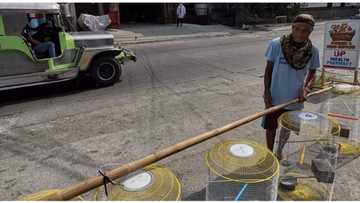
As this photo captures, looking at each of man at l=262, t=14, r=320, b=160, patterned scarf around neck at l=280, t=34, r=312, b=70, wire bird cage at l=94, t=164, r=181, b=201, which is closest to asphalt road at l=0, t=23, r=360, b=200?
man at l=262, t=14, r=320, b=160

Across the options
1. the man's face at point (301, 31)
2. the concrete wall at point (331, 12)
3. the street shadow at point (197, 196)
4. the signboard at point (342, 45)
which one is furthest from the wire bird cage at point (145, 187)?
the concrete wall at point (331, 12)

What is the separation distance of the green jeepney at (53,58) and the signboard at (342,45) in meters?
5.09

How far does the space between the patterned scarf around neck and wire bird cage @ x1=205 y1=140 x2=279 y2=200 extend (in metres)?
1.25

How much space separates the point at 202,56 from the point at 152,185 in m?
10.3

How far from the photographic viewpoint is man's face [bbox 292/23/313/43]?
2988 millimetres

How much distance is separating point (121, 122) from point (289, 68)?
122 inches

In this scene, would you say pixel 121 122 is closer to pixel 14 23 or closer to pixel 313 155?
pixel 313 155

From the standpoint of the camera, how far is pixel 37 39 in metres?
7.04

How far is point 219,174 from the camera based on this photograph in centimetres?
226

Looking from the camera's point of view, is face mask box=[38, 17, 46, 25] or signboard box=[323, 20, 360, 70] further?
face mask box=[38, 17, 46, 25]

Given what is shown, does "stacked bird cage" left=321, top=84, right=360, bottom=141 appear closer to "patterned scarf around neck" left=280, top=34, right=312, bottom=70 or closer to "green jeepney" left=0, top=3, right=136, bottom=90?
"patterned scarf around neck" left=280, top=34, right=312, bottom=70

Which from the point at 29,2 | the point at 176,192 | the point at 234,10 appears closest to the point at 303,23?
the point at 176,192

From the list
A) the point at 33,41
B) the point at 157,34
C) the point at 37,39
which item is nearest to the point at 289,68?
the point at 33,41

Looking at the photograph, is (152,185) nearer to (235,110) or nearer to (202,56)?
(235,110)
